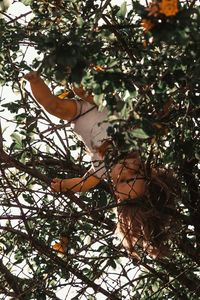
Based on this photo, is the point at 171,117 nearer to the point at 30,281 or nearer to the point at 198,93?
the point at 198,93

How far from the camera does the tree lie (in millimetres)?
2037

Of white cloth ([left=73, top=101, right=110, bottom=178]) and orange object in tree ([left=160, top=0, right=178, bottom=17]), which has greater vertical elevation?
white cloth ([left=73, top=101, right=110, bottom=178])

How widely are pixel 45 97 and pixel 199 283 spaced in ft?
4.75

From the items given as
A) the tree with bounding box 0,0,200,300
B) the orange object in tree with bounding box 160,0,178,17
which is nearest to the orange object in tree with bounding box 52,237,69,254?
the tree with bounding box 0,0,200,300

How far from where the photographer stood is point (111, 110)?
82.6 inches

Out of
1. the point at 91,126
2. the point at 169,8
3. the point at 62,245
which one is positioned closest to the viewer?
the point at 169,8

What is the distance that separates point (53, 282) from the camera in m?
4.14

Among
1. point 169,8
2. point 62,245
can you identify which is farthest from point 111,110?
point 62,245

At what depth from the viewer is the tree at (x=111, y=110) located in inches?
80.2

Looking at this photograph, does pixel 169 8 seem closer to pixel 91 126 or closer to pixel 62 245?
pixel 91 126

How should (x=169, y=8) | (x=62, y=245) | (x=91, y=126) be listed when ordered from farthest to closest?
(x=62, y=245) < (x=91, y=126) < (x=169, y=8)

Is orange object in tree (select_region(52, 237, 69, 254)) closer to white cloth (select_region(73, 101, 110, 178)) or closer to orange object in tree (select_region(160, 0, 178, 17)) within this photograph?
white cloth (select_region(73, 101, 110, 178))

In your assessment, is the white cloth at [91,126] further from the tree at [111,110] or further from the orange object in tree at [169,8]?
the orange object in tree at [169,8]

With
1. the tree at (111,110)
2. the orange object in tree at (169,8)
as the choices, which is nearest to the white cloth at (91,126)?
the tree at (111,110)
